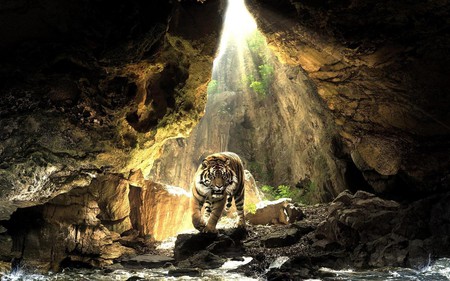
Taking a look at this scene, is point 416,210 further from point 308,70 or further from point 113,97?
point 113,97

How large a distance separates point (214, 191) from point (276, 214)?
2.43 metres

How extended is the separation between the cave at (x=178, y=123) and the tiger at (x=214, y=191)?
70 cm

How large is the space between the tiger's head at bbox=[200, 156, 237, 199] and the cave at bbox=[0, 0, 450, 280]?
126 cm

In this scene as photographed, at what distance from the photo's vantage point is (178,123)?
25.9ft

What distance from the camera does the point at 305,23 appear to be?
616cm

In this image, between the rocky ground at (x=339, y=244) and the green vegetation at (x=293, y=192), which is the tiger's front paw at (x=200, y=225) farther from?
the green vegetation at (x=293, y=192)

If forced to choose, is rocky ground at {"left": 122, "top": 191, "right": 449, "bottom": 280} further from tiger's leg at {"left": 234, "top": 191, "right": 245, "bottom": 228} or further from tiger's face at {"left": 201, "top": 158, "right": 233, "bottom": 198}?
tiger's face at {"left": 201, "top": 158, "right": 233, "bottom": 198}

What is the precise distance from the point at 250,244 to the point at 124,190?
3287mm

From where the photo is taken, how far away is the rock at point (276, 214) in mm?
9852

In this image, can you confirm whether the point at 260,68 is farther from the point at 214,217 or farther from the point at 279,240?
the point at 279,240

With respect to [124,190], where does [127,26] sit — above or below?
above

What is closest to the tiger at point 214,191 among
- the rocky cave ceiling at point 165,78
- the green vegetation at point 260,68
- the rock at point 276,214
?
the rock at point 276,214

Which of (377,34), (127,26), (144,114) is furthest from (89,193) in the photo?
(377,34)

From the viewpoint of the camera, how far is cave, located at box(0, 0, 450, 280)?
197 inches
